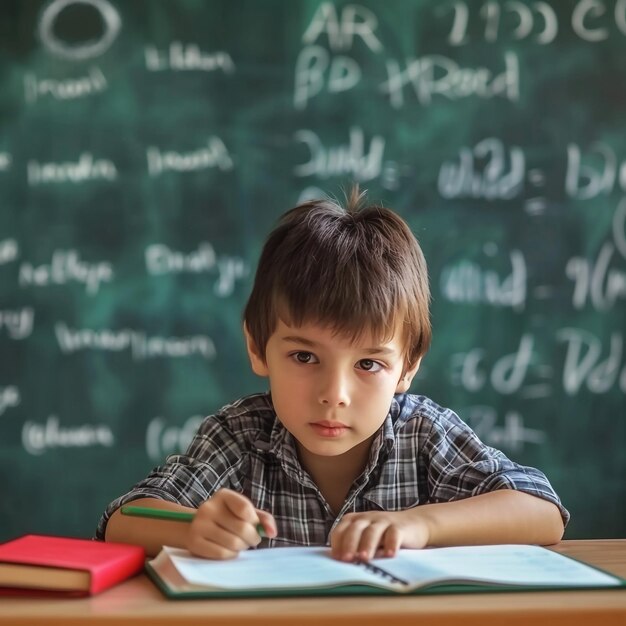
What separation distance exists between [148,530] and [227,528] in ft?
0.58

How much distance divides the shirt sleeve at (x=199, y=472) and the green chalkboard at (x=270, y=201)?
48.5 inches

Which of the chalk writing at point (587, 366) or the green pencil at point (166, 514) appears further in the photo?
the chalk writing at point (587, 366)

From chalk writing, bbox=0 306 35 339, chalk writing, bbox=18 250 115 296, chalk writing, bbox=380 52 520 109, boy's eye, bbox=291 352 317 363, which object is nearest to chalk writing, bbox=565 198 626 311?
chalk writing, bbox=380 52 520 109

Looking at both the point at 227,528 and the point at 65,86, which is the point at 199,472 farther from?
the point at 65,86

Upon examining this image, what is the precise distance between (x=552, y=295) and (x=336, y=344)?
1.63m

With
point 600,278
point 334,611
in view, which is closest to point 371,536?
point 334,611

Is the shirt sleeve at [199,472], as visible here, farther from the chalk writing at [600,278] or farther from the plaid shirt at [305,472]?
the chalk writing at [600,278]

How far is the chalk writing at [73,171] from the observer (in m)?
2.58

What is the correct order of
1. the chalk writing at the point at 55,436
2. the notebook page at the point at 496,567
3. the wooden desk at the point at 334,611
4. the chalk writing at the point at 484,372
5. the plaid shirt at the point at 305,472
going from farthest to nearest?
the chalk writing at the point at 484,372
the chalk writing at the point at 55,436
the plaid shirt at the point at 305,472
the notebook page at the point at 496,567
the wooden desk at the point at 334,611

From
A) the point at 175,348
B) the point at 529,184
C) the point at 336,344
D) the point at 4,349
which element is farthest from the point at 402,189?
the point at 336,344

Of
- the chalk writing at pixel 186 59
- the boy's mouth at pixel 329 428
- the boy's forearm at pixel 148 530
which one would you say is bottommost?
the boy's forearm at pixel 148 530

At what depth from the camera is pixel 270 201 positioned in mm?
2615

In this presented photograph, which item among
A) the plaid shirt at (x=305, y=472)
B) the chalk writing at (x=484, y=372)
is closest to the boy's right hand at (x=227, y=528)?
the plaid shirt at (x=305, y=472)

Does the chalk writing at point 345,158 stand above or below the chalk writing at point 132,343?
above
